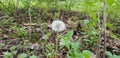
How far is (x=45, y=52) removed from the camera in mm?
2254

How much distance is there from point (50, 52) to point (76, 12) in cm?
177

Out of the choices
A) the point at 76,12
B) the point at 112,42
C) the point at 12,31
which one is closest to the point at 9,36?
the point at 12,31

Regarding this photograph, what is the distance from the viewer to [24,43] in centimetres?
237

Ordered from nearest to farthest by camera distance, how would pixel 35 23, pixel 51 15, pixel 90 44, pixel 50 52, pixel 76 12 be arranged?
1. pixel 50 52
2. pixel 90 44
3. pixel 35 23
4. pixel 51 15
5. pixel 76 12

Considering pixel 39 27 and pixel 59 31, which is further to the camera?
pixel 39 27

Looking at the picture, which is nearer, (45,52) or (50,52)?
(50,52)

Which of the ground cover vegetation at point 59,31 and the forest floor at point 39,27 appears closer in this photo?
the ground cover vegetation at point 59,31

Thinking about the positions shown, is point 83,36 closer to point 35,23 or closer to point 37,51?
point 37,51

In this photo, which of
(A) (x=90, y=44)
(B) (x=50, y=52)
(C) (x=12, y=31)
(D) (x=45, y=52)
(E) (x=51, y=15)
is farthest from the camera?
(E) (x=51, y=15)

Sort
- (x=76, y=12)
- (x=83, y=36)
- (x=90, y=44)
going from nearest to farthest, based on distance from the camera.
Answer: (x=90, y=44), (x=83, y=36), (x=76, y=12)

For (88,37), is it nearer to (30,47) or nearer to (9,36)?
(30,47)

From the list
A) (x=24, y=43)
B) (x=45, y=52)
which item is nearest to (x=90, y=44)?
(x=45, y=52)

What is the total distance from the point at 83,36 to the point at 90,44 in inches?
7.8

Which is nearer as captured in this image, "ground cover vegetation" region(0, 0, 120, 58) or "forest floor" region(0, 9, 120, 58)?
"ground cover vegetation" region(0, 0, 120, 58)
